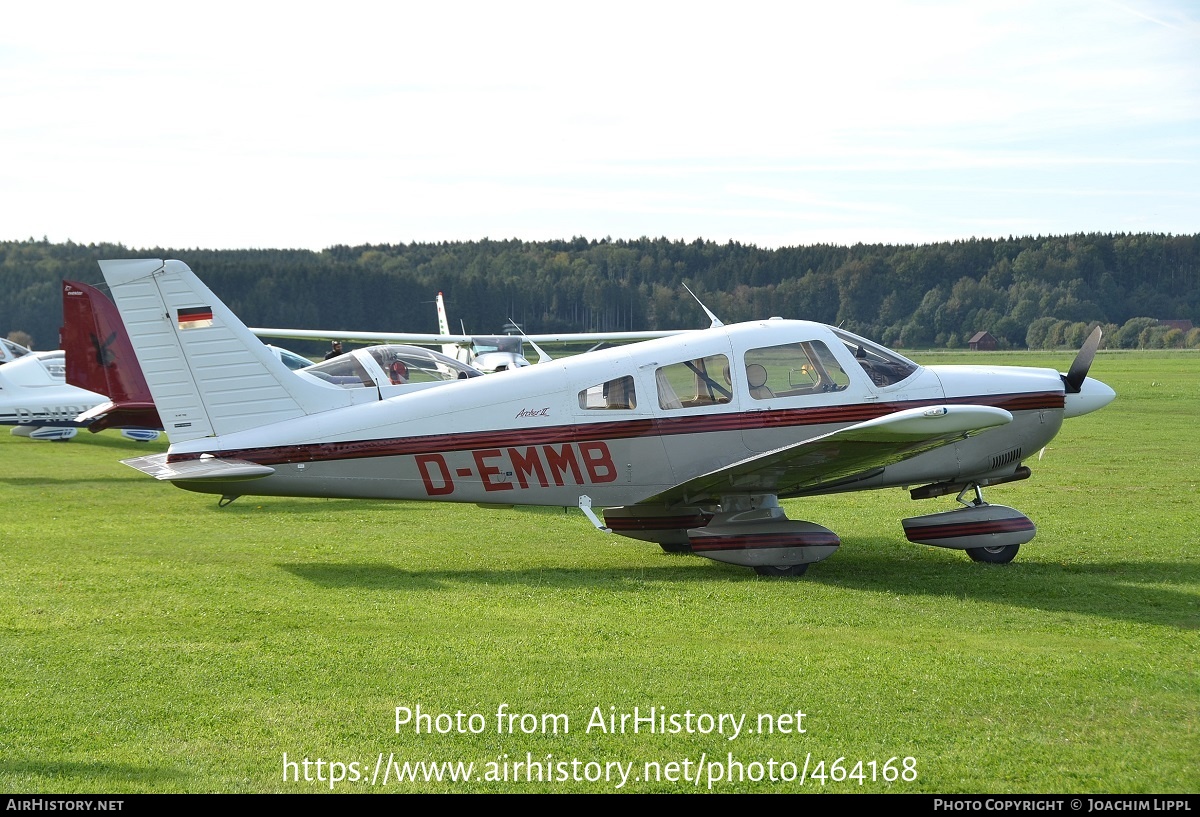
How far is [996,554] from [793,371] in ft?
7.51

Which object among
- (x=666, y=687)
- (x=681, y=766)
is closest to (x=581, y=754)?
(x=681, y=766)

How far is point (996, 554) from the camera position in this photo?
374 inches

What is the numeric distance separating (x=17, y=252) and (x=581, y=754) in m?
135

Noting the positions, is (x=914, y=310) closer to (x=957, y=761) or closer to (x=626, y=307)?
(x=626, y=307)

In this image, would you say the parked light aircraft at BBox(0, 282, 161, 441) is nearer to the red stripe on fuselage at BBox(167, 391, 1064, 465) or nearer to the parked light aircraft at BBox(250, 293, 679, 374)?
the parked light aircraft at BBox(250, 293, 679, 374)

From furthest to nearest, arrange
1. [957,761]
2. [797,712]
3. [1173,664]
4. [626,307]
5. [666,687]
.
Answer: [626,307] < [1173,664] < [666,687] < [797,712] < [957,761]

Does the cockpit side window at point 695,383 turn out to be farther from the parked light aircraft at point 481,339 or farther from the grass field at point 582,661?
the parked light aircraft at point 481,339

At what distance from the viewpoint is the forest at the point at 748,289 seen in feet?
331

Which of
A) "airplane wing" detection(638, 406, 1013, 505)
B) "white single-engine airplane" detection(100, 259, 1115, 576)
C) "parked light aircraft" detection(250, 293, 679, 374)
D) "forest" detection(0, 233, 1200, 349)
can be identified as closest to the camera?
"airplane wing" detection(638, 406, 1013, 505)

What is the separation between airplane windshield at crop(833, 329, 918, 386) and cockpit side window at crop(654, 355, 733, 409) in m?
1.06

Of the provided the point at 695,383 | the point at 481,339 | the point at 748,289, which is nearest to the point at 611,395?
the point at 695,383

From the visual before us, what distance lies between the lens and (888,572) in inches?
364

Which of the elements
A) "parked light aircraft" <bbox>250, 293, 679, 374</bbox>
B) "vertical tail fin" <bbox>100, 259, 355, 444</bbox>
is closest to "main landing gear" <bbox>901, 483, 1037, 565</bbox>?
"vertical tail fin" <bbox>100, 259, 355, 444</bbox>

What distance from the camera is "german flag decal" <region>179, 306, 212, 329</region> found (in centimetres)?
940
